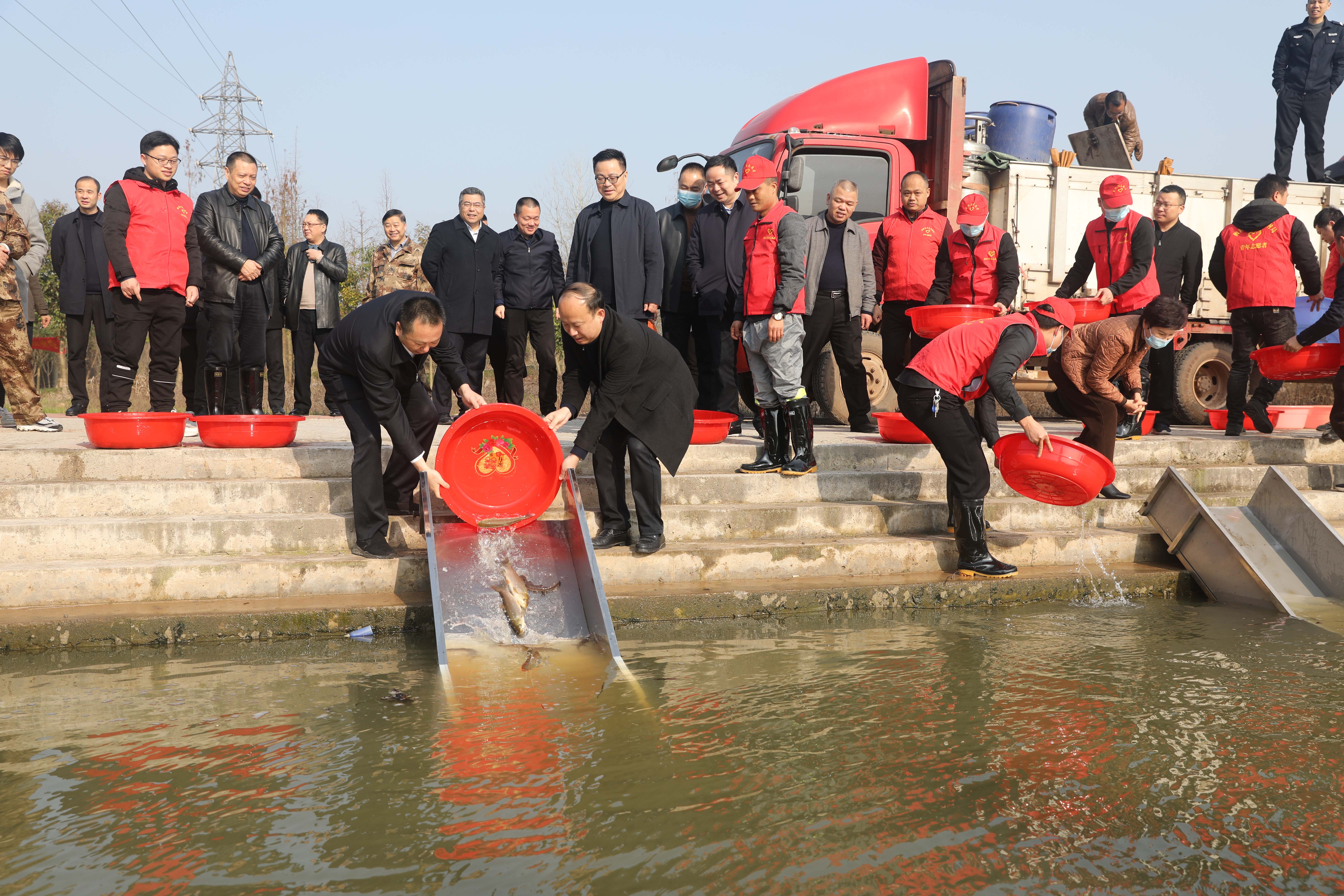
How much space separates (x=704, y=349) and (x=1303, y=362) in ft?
14.5

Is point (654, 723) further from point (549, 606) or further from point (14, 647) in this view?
point (14, 647)

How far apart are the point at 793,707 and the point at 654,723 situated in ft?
1.96

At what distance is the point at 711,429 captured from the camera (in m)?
6.94

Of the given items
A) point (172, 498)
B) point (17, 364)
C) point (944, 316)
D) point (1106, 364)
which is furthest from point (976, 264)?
point (17, 364)

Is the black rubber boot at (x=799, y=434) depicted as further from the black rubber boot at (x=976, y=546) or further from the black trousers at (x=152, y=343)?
the black trousers at (x=152, y=343)

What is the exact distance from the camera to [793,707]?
4.15m

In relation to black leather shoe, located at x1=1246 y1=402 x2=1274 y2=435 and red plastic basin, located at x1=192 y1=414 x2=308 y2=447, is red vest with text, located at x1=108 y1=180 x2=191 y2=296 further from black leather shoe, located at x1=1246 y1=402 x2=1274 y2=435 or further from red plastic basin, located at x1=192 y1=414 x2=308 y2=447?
black leather shoe, located at x1=1246 y1=402 x2=1274 y2=435

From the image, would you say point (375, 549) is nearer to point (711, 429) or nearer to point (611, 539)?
point (611, 539)

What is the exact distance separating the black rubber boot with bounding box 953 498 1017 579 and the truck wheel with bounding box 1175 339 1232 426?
5549 millimetres

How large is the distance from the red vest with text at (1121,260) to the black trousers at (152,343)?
6.89 meters

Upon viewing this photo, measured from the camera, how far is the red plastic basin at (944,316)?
695cm

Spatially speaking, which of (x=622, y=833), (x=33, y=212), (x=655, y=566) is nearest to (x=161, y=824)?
(x=622, y=833)

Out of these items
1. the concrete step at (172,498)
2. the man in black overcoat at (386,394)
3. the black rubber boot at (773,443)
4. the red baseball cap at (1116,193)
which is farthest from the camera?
the red baseball cap at (1116,193)

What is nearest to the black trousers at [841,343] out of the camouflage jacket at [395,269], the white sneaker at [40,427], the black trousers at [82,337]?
the camouflage jacket at [395,269]
